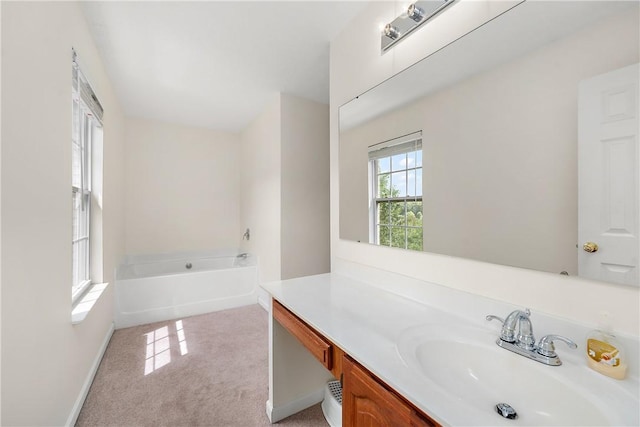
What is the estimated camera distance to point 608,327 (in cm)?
75

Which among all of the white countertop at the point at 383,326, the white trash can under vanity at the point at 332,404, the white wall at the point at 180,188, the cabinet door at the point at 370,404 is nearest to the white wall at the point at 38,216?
the white countertop at the point at 383,326

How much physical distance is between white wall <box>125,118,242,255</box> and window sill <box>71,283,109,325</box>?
5.23 feet

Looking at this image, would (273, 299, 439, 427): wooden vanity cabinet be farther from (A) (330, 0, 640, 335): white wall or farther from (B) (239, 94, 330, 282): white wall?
(B) (239, 94, 330, 282): white wall

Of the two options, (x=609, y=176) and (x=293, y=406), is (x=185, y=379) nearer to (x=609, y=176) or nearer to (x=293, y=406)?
(x=293, y=406)

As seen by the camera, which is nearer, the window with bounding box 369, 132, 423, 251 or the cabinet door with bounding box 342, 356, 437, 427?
the cabinet door with bounding box 342, 356, 437, 427

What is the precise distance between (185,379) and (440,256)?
6.49ft

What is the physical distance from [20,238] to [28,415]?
71 cm

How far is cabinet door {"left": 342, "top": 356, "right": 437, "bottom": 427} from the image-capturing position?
679mm

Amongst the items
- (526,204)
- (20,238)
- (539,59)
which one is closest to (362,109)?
(539,59)

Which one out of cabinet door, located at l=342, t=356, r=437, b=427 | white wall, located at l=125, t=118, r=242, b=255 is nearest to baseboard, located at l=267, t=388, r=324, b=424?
cabinet door, located at l=342, t=356, r=437, b=427

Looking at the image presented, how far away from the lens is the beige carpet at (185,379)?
159cm

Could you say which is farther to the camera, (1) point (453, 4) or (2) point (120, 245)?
(2) point (120, 245)

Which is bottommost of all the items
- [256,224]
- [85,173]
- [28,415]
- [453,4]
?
[28,415]

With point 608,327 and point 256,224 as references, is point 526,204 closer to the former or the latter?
point 608,327
